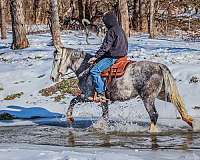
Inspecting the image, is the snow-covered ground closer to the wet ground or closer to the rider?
the wet ground

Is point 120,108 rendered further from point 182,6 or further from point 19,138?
point 182,6

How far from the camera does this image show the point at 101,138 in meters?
10.6

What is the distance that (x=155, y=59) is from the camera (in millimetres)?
21047

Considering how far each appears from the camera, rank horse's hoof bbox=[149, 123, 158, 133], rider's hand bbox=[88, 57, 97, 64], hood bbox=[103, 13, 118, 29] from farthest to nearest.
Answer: rider's hand bbox=[88, 57, 97, 64]
hood bbox=[103, 13, 118, 29]
horse's hoof bbox=[149, 123, 158, 133]

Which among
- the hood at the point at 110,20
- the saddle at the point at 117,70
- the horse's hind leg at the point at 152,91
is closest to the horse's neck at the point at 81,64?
the saddle at the point at 117,70

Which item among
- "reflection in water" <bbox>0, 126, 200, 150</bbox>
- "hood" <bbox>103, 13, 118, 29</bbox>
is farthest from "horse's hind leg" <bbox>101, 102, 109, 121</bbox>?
"hood" <bbox>103, 13, 118, 29</bbox>

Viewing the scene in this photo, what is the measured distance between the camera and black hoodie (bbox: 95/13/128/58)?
11906mm

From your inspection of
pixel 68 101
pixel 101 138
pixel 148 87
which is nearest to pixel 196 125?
pixel 148 87

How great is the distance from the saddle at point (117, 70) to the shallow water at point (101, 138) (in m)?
1.28

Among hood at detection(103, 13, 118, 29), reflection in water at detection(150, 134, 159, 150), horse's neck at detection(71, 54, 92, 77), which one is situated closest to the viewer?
reflection in water at detection(150, 134, 159, 150)

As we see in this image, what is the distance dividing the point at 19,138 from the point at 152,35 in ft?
78.6

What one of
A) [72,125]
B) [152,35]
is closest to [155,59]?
[72,125]

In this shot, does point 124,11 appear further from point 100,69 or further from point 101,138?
point 101,138

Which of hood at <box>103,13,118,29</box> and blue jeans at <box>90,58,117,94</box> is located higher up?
hood at <box>103,13,118,29</box>
